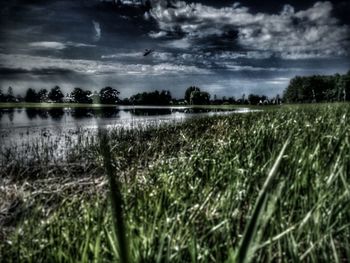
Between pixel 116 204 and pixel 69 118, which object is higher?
pixel 116 204

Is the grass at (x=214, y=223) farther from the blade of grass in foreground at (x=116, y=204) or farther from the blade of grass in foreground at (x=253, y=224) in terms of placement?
the blade of grass in foreground at (x=116, y=204)

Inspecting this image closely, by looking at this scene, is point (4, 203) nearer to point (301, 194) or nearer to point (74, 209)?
point (74, 209)

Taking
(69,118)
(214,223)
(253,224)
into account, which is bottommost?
(69,118)

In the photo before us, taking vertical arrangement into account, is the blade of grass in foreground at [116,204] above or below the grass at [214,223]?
above

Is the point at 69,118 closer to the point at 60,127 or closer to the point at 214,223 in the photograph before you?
the point at 60,127

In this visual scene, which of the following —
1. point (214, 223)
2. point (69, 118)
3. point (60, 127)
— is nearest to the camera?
point (214, 223)

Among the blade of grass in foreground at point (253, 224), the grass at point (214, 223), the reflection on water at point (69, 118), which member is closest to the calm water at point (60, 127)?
the reflection on water at point (69, 118)

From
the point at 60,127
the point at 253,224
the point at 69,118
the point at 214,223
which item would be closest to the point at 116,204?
the point at 253,224

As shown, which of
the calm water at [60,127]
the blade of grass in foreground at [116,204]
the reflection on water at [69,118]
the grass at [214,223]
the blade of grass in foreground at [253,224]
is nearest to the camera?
the blade of grass in foreground at [116,204]

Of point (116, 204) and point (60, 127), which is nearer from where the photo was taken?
point (116, 204)

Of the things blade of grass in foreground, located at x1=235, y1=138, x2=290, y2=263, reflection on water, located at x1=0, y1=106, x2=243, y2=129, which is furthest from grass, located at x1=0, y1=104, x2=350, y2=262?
reflection on water, located at x1=0, y1=106, x2=243, y2=129

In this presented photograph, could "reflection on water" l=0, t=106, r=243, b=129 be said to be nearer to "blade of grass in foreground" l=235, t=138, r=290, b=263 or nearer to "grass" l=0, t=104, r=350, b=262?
"blade of grass in foreground" l=235, t=138, r=290, b=263

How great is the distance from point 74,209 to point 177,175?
188cm

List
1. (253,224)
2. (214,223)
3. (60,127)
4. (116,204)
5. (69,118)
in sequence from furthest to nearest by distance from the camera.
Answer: (69,118)
(60,127)
(214,223)
(253,224)
(116,204)
